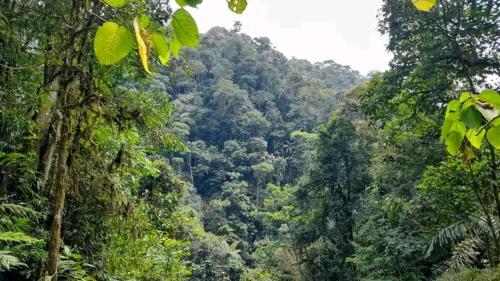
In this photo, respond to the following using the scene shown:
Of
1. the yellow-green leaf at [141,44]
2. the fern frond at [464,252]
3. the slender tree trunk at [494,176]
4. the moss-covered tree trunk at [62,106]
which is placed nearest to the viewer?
the yellow-green leaf at [141,44]

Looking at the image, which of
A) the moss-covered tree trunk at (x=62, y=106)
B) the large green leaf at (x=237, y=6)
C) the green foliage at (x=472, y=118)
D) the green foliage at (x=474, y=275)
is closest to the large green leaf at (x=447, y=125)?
the green foliage at (x=472, y=118)

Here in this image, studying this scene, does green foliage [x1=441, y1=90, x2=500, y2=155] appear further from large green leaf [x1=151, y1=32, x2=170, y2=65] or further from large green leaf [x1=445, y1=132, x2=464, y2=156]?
large green leaf [x1=151, y1=32, x2=170, y2=65]

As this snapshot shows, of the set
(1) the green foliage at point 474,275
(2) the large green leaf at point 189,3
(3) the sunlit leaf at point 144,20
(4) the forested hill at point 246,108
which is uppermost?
(4) the forested hill at point 246,108

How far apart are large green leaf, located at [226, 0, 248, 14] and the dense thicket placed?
0.20 meters

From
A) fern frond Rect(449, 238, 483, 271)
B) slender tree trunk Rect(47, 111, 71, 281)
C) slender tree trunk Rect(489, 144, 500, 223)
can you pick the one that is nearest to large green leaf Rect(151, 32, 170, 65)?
slender tree trunk Rect(47, 111, 71, 281)

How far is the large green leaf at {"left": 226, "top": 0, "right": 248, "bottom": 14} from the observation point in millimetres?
720

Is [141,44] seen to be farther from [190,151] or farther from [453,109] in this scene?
[190,151]

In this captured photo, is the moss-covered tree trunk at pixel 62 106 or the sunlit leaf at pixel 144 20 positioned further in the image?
the moss-covered tree trunk at pixel 62 106

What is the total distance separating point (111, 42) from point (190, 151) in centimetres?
493

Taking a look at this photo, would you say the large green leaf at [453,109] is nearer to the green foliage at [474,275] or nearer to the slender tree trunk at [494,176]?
the green foliage at [474,275]

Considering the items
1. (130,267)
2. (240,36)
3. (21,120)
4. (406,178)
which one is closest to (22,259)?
(21,120)

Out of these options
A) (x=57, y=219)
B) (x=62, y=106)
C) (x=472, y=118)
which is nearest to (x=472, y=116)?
(x=472, y=118)

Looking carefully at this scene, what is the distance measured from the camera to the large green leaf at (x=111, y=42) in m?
0.54

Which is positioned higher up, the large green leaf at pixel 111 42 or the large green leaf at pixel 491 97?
the large green leaf at pixel 491 97
